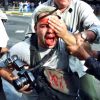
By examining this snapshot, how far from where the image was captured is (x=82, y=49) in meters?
2.82

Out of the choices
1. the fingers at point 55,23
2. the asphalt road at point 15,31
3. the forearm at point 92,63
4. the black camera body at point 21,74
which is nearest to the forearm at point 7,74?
the black camera body at point 21,74

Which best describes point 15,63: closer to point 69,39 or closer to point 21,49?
point 21,49

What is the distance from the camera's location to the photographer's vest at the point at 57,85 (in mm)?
3009

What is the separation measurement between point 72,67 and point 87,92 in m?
0.43

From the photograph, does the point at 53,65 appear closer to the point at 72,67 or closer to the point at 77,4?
the point at 72,67

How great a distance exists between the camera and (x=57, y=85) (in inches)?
119

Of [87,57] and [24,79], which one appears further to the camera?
[24,79]

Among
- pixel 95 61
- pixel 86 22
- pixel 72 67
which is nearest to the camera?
pixel 95 61

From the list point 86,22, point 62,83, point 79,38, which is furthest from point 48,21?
point 86,22

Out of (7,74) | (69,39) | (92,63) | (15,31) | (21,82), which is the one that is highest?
(69,39)

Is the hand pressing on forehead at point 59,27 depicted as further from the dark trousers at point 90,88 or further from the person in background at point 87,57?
the dark trousers at point 90,88

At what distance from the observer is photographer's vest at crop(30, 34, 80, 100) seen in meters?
3.01

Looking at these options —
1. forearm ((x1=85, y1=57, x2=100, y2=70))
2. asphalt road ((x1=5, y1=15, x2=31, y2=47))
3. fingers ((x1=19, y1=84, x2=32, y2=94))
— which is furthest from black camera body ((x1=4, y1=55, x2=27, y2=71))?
asphalt road ((x1=5, y1=15, x2=31, y2=47))

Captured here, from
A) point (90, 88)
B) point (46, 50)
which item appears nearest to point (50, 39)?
point (46, 50)
